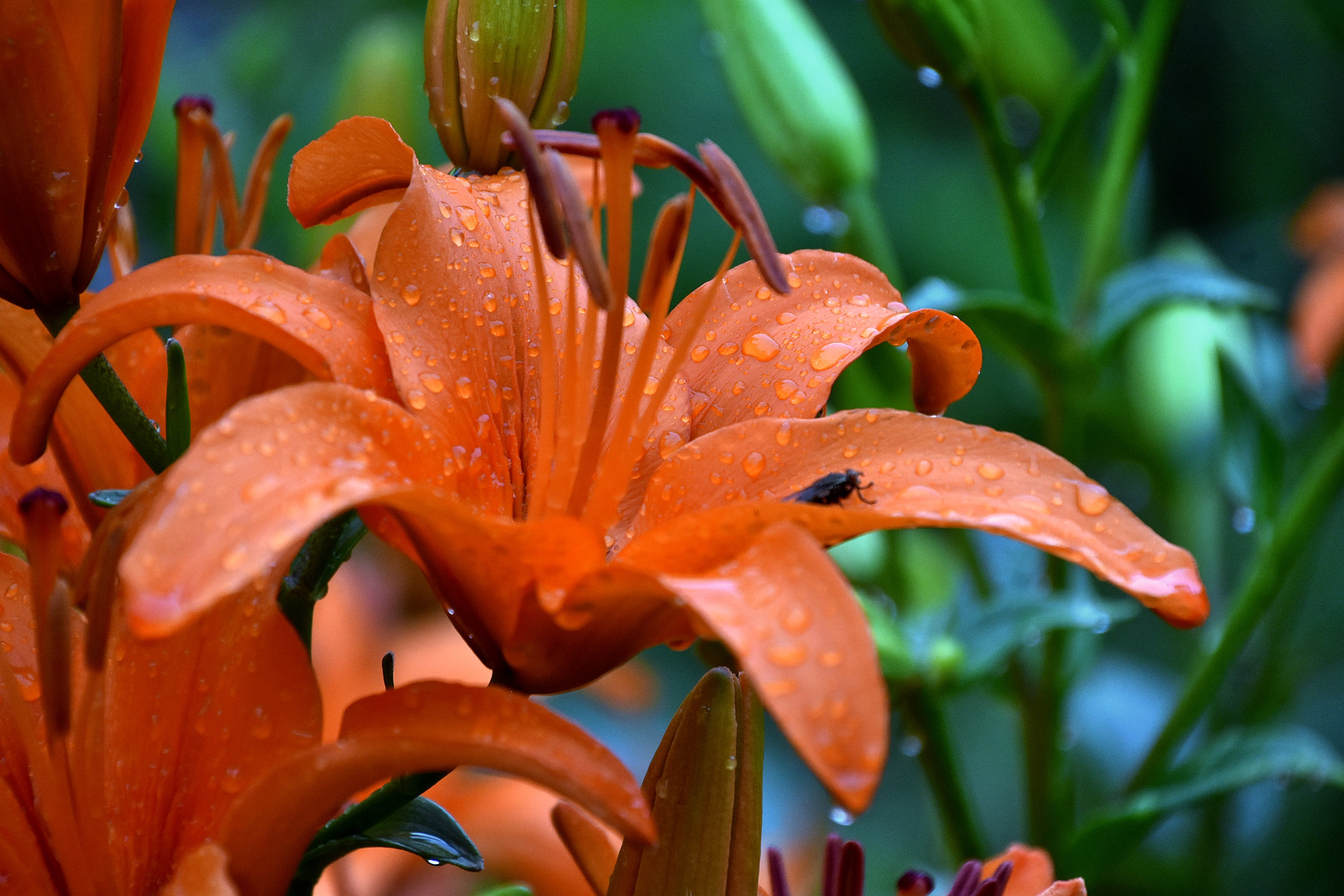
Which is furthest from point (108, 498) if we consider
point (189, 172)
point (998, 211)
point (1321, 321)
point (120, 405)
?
point (998, 211)

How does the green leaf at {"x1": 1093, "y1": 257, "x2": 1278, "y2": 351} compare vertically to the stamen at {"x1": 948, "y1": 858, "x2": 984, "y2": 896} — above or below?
above

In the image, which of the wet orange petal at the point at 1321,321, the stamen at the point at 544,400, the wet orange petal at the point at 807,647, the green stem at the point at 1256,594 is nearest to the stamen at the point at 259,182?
the stamen at the point at 544,400

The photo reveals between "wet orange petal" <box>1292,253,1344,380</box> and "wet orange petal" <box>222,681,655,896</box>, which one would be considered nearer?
"wet orange petal" <box>222,681,655,896</box>

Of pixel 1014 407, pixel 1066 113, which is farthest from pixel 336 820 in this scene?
pixel 1014 407

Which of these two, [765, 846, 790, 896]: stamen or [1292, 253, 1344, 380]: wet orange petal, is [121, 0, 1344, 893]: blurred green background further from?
[765, 846, 790, 896]: stamen

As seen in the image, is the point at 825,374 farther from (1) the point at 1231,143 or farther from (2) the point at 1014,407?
(1) the point at 1231,143

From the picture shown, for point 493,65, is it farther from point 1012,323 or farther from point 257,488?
point 1012,323

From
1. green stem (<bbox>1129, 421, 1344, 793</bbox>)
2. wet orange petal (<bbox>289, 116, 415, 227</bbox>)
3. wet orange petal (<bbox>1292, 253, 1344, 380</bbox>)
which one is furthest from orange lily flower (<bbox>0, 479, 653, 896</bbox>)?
wet orange petal (<bbox>1292, 253, 1344, 380</bbox>)
